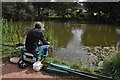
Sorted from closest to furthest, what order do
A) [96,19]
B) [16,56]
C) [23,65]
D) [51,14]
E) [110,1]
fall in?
1. [23,65]
2. [16,56]
3. [110,1]
4. [96,19]
5. [51,14]

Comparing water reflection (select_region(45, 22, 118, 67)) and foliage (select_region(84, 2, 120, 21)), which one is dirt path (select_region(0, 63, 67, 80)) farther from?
foliage (select_region(84, 2, 120, 21))

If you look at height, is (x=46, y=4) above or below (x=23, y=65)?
above

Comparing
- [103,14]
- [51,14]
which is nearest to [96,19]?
[103,14]

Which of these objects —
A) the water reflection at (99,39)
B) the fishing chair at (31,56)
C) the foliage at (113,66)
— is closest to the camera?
the foliage at (113,66)

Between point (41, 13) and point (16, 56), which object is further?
point (41, 13)

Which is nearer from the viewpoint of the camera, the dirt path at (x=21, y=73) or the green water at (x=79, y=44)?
the dirt path at (x=21, y=73)

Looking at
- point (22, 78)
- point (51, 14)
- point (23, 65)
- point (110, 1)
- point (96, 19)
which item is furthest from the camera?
point (51, 14)

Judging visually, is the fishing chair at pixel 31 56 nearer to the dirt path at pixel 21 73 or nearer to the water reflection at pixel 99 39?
the dirt path at pixel 21 73

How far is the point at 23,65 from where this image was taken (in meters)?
5.99

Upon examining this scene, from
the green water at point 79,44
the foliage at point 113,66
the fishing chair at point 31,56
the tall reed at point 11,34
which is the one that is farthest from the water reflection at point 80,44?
the fishing chair at point 31,56

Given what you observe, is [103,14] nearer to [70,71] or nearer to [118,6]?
[118,6]

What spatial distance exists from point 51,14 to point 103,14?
304 inches

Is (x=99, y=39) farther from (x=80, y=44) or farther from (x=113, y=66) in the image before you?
(x=113, y=66)

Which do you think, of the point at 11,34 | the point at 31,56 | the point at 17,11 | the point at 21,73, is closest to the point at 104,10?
the point at 17,11
